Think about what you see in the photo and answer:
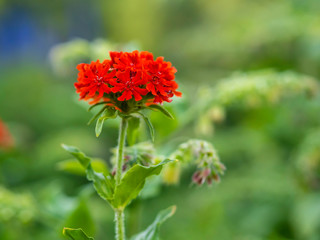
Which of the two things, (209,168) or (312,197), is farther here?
(312,197)

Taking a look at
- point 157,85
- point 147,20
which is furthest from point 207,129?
point 147,20

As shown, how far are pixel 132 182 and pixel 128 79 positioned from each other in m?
0.27

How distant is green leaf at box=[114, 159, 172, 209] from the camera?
1.04m

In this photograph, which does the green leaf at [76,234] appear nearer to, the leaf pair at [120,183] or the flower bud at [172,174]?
the leaf pair at [120,183]

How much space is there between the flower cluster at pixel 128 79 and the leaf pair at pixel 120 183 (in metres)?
0.17

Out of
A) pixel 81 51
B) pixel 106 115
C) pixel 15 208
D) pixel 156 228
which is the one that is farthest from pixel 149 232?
pixel 81 51

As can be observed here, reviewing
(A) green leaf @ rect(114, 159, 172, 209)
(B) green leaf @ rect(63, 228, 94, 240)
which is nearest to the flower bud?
(A) green leaf @ rect(114, 159, 172, 209)

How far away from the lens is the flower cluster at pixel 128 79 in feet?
3.18

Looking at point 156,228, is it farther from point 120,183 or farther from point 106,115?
point 106,115

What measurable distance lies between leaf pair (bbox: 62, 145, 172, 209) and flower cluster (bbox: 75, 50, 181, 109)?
6.6 inches

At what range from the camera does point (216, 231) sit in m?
2.38

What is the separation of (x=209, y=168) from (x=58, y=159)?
8.41ft

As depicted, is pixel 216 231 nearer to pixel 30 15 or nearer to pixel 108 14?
pixel 108 14

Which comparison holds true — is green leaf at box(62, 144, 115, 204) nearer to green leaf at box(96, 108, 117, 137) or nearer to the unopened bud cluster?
green leaf at box(96, 108, 117, 137)
